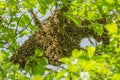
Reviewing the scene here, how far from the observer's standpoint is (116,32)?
344 centimetres

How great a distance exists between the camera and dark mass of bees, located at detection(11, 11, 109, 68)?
544 cm

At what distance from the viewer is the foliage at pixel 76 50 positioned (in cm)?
328

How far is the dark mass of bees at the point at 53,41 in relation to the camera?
544cm

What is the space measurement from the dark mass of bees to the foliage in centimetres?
20

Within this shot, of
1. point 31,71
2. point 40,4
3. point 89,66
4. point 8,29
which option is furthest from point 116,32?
point 8,29

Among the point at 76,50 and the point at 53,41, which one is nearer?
the point at 76,50

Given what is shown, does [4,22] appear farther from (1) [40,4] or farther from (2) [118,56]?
(2) [118,56]

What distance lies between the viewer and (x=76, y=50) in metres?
3.31

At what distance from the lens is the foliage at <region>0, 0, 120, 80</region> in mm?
3281

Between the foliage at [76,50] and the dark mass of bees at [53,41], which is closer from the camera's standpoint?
the foliage at [76,50]

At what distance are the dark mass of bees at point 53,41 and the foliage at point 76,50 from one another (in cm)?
20

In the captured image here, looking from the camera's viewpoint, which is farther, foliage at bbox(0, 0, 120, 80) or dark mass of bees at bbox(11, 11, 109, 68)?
dark mass of bees at bbox(11, 11, 109, 68)

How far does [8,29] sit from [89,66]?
3.59 meters

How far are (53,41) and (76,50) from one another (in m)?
2.19
